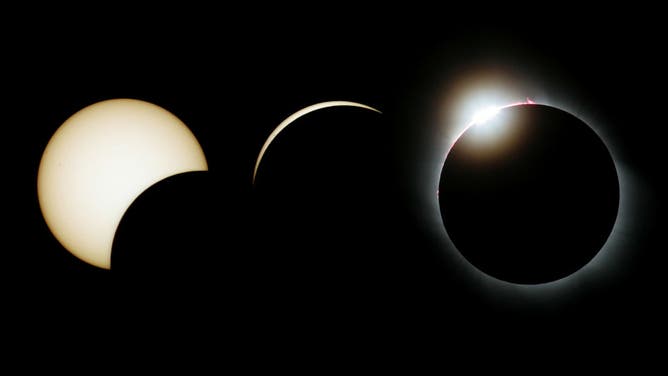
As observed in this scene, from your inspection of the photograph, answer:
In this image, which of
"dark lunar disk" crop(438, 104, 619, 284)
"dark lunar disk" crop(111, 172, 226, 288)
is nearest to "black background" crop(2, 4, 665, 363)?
"dark lunar disk" crop(111, 172, 226, 288)

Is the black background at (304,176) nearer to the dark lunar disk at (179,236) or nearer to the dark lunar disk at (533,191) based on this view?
the dark lunar disk at (179,236)

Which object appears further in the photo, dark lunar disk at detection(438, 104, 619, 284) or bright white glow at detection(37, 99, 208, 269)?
dark lunar disk at detection(438, 104, 619, 284)

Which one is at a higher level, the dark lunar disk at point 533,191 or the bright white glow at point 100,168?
the dark lunar disk at point 533,191

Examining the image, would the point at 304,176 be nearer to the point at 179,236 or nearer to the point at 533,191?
the point at 179,236

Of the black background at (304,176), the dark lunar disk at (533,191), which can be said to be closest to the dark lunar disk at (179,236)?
the black background at (304,176)

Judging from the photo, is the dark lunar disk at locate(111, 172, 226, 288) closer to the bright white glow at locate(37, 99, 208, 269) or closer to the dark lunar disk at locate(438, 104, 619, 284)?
the bright white glow at locate(37, 99, 208, 269)

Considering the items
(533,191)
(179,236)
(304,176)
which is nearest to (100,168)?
(179,236)

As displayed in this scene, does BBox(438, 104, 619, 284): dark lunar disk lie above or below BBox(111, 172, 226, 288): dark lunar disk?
above
